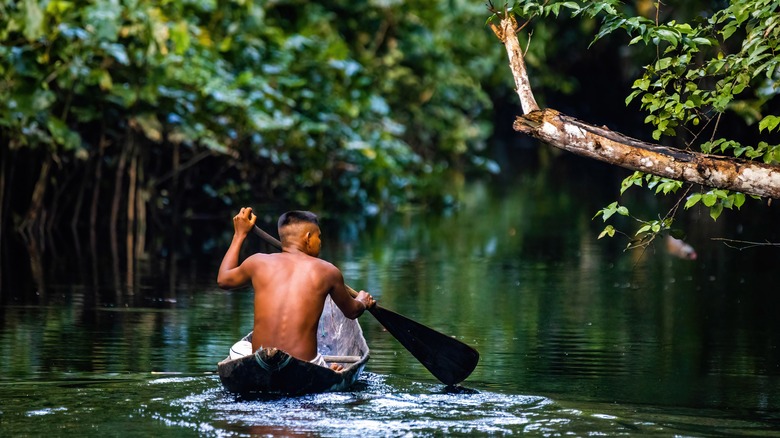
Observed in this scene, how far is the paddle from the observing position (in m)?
8.15

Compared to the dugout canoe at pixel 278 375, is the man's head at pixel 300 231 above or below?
above

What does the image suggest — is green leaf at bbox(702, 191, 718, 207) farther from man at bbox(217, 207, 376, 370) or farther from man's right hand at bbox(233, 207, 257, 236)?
man's right hand at bbox(233, 207, 257, 236)

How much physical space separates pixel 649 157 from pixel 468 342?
3189 millimetres

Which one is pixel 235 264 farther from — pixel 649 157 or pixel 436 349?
pixel 649 157

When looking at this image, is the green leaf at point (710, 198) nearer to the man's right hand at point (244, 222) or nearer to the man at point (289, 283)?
the man at point (289, 283)

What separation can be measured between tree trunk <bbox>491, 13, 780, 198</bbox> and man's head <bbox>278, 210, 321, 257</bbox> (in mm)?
1362

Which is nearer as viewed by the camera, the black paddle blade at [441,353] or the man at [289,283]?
the man at [289,283]

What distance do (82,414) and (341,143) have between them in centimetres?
1510

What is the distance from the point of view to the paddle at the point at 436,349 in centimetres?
815

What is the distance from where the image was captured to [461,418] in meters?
6.89

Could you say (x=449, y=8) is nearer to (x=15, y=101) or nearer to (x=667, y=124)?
(x=15, y=101)

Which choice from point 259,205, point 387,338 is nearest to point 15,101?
point 259,205

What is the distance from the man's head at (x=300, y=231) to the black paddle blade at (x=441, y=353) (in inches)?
27.6

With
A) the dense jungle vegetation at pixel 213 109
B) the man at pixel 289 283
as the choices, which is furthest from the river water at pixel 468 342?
the dense jungle vegetation at pixel 213 109
